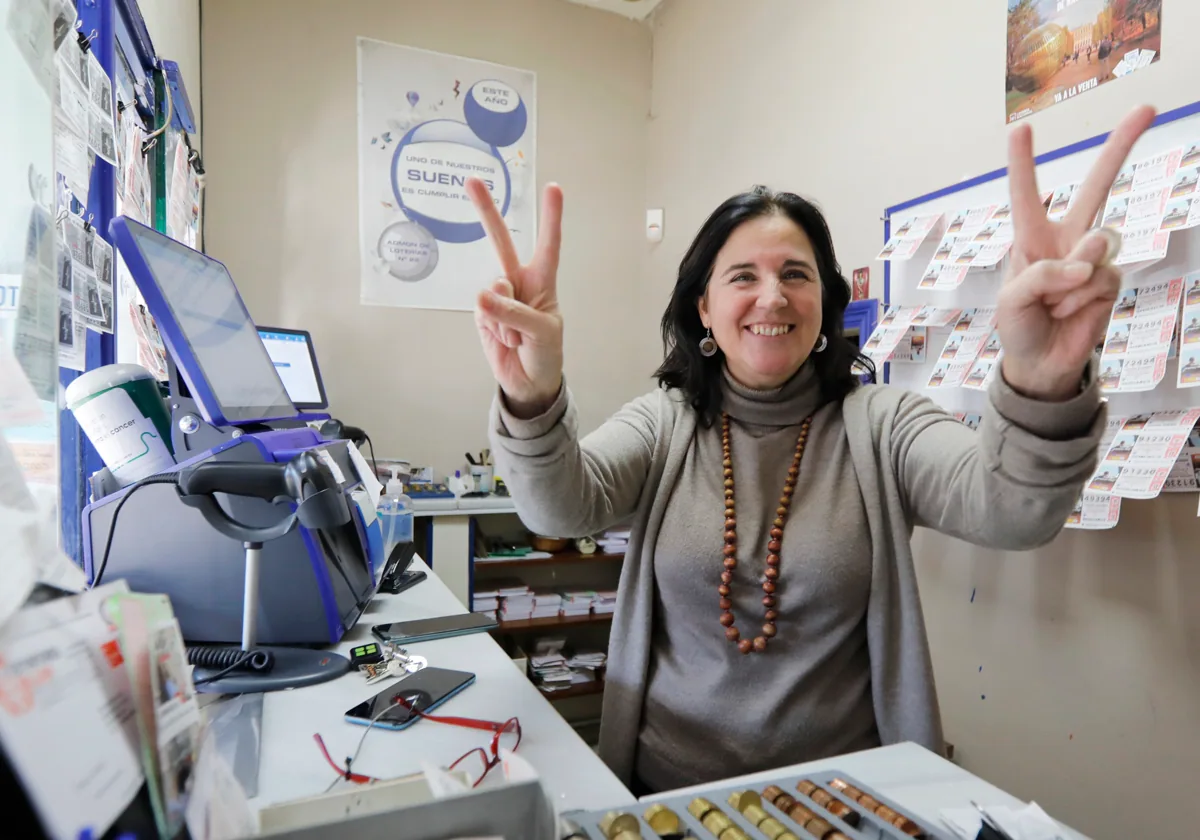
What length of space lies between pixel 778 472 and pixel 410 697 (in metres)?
0.64

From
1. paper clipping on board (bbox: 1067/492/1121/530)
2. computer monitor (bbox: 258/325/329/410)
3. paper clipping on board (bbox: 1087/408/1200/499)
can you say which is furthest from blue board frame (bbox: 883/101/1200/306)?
computer monitor (bbox: 258/325/329/410)

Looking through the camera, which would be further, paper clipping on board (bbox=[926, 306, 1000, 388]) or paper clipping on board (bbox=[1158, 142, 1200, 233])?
paper clipping on board (bbox=[926, 306, 1000, 388])

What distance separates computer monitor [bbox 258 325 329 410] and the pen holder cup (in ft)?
2.01

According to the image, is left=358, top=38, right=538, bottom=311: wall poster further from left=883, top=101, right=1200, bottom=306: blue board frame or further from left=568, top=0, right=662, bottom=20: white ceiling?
left=883, top=101, right=1200, bottom=306: blue board frame

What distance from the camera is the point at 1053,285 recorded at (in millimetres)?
653

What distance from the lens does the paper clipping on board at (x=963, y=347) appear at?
58.2 inches

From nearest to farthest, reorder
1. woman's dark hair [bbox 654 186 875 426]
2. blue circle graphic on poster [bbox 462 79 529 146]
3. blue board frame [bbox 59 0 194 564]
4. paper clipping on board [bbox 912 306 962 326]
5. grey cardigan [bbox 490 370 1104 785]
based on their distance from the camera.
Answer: grey cardigan [bbox 490 370 1104 785], blue board frame [bbox 59 0 194 564], woman's dark hair [bbox 654 186 875 426], paper clipping on board [bbox 912 306 962 326], blue circle graphic on poster [bbox 462 79 529 146]

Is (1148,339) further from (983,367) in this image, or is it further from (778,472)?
(778,472)

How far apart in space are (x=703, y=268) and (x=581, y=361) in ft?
6.48

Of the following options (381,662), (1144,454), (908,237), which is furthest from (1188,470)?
(381,662)

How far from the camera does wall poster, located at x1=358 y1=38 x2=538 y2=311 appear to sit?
108 inches

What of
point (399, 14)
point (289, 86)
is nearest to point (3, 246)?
point (289, 86)

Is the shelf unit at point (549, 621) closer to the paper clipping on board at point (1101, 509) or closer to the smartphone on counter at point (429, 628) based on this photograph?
the smartphone on counter at point (429, 628)

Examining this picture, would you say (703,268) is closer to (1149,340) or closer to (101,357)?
(1149,340)
